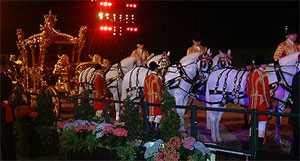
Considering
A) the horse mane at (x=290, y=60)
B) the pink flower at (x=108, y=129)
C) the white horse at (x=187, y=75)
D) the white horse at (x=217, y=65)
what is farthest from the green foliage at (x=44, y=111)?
the horse mane at (x=290, y=60)

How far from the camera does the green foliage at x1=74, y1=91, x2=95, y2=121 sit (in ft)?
27.2

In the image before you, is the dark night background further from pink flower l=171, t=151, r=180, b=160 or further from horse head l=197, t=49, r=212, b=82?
pink flower l=171, t=151, r=180, b=160

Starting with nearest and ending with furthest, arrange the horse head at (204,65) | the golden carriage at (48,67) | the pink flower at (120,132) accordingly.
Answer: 1. the pink flower at (120,132)
2. the horse head at (204,65)
3. the golden carriage at (48,67)

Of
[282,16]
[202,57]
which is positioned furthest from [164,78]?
[282,16]

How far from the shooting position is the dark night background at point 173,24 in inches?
800

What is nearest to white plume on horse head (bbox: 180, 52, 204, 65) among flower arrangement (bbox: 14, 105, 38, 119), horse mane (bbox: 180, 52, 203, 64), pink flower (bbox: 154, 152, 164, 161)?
horse mane (bbox: 180, 52, 203, 64)

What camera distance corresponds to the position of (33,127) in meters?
9.03

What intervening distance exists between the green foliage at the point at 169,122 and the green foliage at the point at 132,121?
36.2 inches

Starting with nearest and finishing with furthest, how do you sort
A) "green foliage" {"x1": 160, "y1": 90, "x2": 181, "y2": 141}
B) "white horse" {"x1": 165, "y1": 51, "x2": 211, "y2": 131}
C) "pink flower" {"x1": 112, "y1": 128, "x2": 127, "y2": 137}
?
"green foliage" {"x1": 160, "y1": 90, "x2": 181, "y2": 141} → "pink flower" {"x1": 112, "y1": 128, "x2": 127, "y2": 137} → "white horse" {"x1": 165, "y1": 51, "x2": 211, "y2": 131}

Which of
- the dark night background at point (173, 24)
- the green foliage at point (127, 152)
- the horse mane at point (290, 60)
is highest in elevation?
the dark night background at point (173, 24)

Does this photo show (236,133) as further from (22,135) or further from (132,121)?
(22,135)

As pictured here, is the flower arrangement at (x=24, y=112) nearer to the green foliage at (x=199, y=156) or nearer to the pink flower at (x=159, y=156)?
the pink flower at (x=159, y=156)

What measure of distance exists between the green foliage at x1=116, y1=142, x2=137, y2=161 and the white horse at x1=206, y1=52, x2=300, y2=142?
3.65 meters

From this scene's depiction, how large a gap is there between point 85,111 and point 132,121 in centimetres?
154
